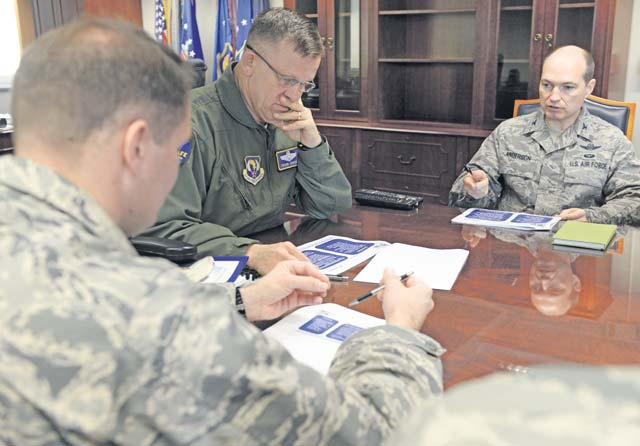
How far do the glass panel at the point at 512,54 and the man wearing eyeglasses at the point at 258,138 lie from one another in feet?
6.37

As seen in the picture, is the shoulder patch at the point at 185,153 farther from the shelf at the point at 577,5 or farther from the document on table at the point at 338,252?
the shelf at the point at 577,5

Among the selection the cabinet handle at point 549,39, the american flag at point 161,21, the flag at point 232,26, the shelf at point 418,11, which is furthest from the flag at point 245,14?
the cabinet handle at point 549,39

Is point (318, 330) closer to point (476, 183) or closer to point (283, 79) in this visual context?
point (283, 79)

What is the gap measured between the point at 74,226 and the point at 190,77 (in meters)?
0.27

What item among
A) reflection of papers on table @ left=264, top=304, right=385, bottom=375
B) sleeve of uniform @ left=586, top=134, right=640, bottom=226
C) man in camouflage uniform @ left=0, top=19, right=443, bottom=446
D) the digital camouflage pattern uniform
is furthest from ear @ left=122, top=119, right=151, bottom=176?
sleeve of uniform @ left=586, top=134, right=640, bottom=226

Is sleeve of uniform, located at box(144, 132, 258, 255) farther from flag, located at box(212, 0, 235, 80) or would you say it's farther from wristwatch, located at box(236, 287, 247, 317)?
flag, located at box(212, 0, 235, 80)

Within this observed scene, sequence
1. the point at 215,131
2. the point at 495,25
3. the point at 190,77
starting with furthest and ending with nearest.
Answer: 1. the point at 495,25
2. the point at 215,131
3. the point at 190,77

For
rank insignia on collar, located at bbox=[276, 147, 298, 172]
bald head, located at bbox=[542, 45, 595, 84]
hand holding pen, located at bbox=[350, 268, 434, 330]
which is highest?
bald head, located at bbox=[542, 45, 595, 84]

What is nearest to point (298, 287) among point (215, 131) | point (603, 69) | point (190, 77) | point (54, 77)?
point (190, 77)

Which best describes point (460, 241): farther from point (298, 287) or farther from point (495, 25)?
point (495, 25)

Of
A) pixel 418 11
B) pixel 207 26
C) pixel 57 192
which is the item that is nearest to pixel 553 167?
pixel 418 11

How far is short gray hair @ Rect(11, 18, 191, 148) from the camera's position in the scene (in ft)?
2.36

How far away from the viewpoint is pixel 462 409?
304mm

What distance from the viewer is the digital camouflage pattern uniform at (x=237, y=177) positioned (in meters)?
1.85
